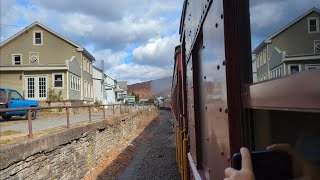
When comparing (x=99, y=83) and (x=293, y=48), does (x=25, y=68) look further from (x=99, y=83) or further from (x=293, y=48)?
(x=293, y=48)

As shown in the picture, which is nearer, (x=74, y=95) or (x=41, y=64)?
(x=41, y=64)

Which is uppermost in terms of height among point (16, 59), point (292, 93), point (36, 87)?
point (16, 59)

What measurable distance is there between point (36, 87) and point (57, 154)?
28.6m

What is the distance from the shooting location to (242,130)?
1.83 m

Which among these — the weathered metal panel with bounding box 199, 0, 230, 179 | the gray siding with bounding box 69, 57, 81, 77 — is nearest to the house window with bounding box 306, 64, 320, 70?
the weathered metal panel with bounding box 199, 0, 230, 179

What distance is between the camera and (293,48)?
4.36 feet

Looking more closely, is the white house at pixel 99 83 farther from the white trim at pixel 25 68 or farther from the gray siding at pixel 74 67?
the white trim at pixel 25 68

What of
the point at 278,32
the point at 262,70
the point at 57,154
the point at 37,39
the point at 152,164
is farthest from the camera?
the point at 37,39

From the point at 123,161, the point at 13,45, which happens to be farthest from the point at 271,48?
the point at 13,45

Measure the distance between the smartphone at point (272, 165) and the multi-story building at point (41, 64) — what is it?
1415 inches

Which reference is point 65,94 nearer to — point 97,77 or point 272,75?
point 97,77

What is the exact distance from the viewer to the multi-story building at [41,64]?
36.4 meters

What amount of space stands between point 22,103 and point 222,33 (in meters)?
21.9

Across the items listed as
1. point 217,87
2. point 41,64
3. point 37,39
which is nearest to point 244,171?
point 217,87
